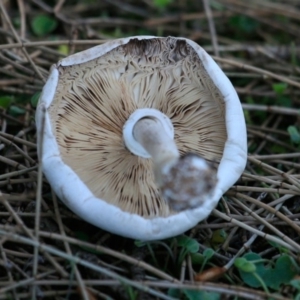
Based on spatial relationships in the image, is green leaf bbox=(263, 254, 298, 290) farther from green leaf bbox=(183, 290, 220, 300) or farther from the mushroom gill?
the mushroom gill

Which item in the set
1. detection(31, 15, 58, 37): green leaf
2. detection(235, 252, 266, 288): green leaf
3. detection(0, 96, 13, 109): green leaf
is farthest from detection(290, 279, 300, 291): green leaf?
detection(31, 15, 58, 37): green leaf

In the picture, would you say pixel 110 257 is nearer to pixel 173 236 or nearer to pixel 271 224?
pixel 173 236

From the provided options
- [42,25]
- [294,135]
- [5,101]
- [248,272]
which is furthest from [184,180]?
[42,25]

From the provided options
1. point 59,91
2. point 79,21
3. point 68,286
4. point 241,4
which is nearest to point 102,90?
point 59,91

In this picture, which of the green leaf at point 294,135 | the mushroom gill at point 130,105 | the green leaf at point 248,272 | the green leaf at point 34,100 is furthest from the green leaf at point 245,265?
the green leaf at point 34,100

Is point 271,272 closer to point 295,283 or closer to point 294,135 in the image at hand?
point 295,283

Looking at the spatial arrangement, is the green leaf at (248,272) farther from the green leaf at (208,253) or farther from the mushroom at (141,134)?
the mushroom at (141,134)
